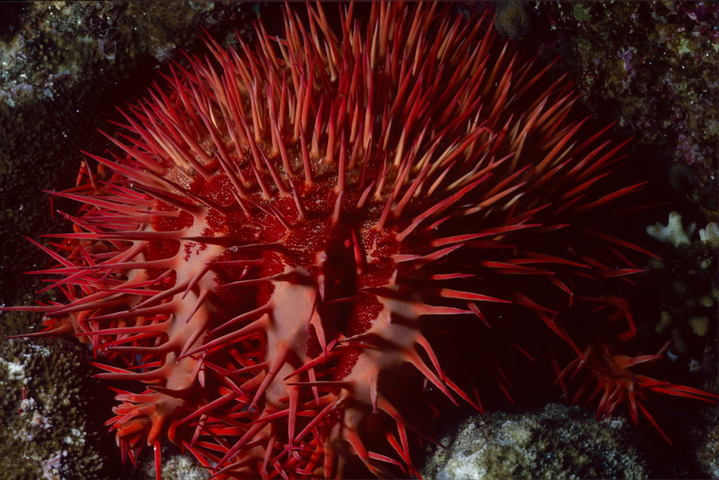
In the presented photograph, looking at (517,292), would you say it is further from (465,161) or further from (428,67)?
(428,67)

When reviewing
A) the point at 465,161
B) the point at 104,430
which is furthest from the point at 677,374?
the point at 104,430

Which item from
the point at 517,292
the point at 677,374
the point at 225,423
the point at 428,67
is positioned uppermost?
the point at 428,67

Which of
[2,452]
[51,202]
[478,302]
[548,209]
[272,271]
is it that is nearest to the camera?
[272,271]

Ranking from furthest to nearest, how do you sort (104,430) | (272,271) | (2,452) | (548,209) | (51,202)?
1. (51,202)
2. (104,430)
3. (2,452)
4. (548,209)
5. (272,271)

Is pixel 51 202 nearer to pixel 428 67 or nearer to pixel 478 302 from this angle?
pixel 428 67

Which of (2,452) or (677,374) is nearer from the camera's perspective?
(2,452)

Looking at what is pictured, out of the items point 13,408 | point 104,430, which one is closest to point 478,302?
point 104,430

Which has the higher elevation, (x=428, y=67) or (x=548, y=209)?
(x=428, y=67)
